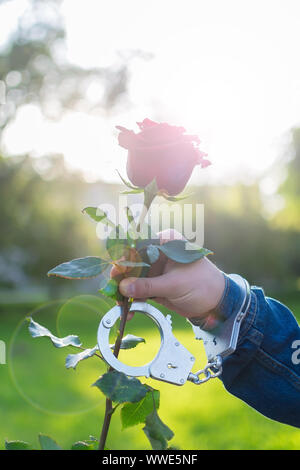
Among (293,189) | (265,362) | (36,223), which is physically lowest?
(36,223)

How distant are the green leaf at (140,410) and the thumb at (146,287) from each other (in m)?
0.22

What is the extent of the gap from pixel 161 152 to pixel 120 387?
19.4 inches

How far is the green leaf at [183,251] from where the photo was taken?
3.56 ft

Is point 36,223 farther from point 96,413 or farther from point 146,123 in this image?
point 146,123

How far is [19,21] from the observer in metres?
14.5

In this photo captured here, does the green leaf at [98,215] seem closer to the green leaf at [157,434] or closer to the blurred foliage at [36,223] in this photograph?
the green leaf at [157,434]

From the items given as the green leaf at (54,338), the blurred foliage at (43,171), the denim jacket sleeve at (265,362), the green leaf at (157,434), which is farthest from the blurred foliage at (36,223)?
the green leaf at (157,434)

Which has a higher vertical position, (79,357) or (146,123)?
(146,123)

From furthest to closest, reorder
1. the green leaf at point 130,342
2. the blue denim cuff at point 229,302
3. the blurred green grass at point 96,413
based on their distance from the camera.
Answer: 1. the blurred green grass at point 96,413
2. the blue denim cuff at point 229,302
3. the green leaf at point 130,342

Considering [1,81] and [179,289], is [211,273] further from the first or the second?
[1,81]

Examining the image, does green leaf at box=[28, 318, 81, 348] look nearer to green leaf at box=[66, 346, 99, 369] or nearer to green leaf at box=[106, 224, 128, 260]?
green leaf at box=[66, 346, 99, 369]

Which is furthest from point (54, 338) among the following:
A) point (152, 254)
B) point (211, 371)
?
point (211, 371)

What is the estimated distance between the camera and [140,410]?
1129mm
